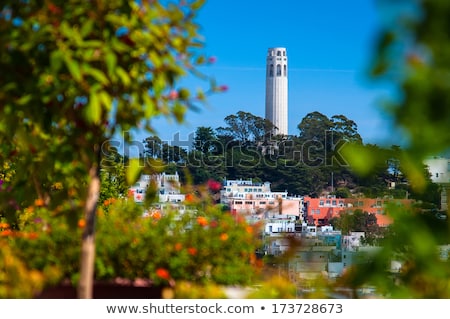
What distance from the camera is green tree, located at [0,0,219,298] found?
5.48 feet

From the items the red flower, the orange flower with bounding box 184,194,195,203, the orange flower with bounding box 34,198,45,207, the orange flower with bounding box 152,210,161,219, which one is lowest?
the orange flower with bounding box 152,210,161,219

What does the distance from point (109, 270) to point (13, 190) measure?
0.40m

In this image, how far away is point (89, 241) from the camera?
185 centimetres

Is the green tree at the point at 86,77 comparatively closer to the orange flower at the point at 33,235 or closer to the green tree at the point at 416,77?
the orange flower at the point at 33,235

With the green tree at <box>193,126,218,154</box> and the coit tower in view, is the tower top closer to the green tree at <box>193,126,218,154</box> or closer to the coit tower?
the coit tower

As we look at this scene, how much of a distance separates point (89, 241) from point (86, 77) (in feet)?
1.63

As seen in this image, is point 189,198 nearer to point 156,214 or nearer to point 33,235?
point 156,214

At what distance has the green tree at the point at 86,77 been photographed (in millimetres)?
1671

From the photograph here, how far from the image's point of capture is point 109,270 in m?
1.99

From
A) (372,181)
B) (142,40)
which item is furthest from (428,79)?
(372,181)

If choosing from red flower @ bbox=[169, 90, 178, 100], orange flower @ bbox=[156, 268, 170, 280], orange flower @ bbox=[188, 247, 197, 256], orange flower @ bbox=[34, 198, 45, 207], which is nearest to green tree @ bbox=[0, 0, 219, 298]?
red flower @ bbox=[169, 90, 178, 100]

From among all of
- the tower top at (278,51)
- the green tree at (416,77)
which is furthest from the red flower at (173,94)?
the green tree at (416,77)
